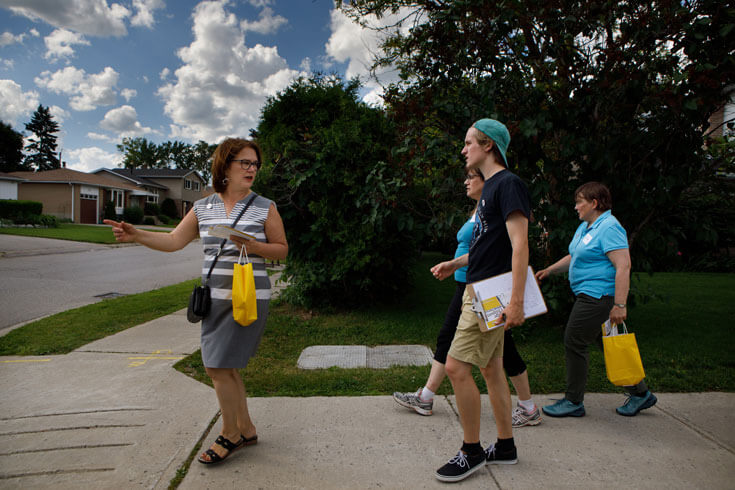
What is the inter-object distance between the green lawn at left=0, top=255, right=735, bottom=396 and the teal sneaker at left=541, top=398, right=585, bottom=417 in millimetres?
436

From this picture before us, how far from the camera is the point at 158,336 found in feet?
17.5

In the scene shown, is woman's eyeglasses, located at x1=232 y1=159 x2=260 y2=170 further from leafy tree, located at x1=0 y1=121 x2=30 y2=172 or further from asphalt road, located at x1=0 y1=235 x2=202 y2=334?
leafy tree, located at x1=0 y1=121 x2=30 y2=172

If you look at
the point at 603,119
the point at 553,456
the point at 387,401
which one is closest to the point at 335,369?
the point at 387,401

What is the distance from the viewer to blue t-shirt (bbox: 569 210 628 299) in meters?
3.01

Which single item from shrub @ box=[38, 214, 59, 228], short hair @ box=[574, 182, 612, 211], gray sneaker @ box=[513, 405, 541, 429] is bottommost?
gray sneaker @ box=[513, 405, 541, 429]

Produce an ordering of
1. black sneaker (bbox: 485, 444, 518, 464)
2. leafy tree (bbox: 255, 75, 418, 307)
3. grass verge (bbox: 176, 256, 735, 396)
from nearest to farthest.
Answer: black sneaker (bbox: 485, 444, 518, 464) → grass verge (bbox: 176, 256, 735, 396) → leafy tree (bbox: 255, 75, 418, 307)

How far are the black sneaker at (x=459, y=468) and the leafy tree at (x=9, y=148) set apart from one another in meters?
68.5

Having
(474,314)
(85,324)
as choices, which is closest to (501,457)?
(474,314)

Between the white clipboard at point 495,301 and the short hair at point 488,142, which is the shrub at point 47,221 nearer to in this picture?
the short hair at point 488,142

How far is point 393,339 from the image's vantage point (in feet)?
17.7

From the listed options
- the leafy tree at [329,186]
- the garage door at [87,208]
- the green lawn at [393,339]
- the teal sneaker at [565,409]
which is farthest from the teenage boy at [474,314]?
the garage door at [87,208]

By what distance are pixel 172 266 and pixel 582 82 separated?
12.5 meters

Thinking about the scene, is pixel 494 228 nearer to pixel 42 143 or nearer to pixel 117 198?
pixel 117 198

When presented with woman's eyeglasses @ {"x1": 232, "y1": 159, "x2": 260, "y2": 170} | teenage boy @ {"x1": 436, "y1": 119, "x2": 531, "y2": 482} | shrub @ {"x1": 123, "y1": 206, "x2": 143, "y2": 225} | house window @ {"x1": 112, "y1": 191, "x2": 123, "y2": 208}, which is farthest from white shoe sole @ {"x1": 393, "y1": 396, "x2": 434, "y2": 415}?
house window @ {"x1": 112, "y1": 191, "x2": 123, "y2": 208}
